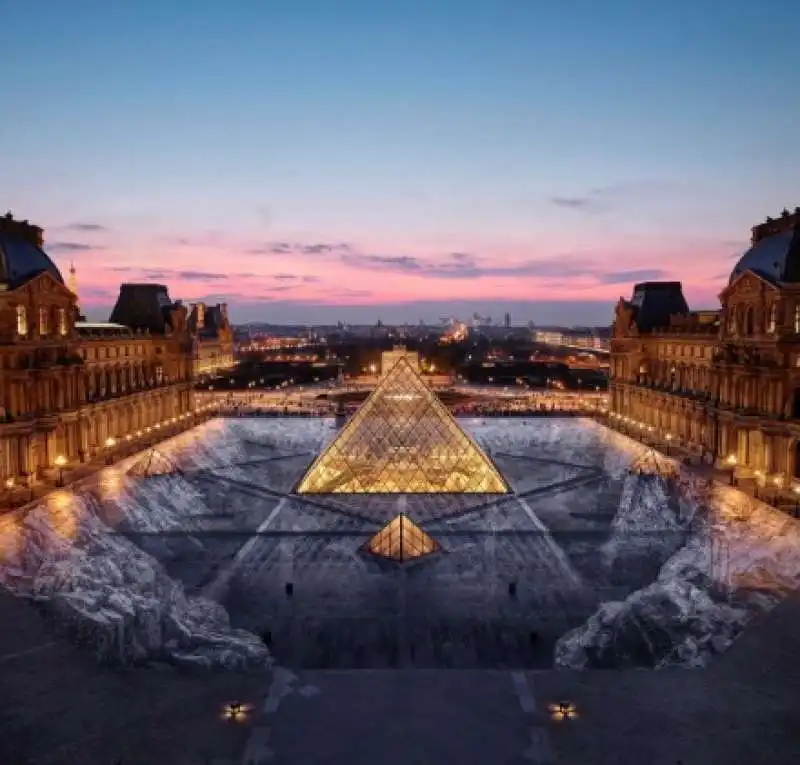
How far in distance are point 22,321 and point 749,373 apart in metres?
31.4

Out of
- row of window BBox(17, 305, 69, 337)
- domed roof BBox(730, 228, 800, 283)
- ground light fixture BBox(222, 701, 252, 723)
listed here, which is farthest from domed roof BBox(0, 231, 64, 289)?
domed roof BBox(730, 228, 800, 283)

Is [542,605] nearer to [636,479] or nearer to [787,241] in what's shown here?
[636,479]

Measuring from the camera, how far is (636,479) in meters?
30.9

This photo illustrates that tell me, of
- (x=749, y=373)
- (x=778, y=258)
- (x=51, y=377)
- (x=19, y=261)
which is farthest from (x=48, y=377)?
(x=778, y=258)

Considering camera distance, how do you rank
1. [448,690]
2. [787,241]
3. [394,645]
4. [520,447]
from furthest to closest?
[520,447] → [787,241] → [394,645] → [448,690]

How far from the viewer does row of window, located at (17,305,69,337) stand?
31234mm

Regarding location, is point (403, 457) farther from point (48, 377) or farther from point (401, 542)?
point (48, 377)

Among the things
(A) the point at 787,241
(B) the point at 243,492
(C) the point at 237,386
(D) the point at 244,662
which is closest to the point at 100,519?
(B) the point at 243,492

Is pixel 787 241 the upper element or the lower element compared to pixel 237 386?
upper

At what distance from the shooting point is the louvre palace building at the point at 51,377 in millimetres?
30281

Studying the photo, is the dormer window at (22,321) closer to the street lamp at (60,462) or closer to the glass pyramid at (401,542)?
the street lamp at (60,462)

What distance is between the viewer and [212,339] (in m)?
94.1

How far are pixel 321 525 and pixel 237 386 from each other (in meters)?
56.4

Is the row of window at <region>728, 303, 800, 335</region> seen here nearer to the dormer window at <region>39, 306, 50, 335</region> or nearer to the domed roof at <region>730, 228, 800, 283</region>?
the domed roof at <region>730, 228, 800, 283</region>
